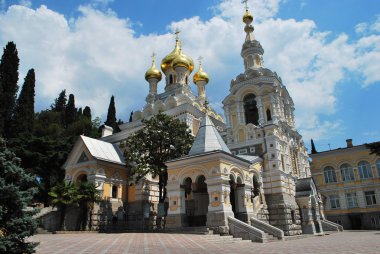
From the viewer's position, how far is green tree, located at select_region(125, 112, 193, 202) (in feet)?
74.8

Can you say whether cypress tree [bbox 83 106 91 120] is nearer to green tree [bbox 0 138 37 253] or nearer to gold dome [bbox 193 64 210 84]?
gold dome [bbox 193 64 210 84]

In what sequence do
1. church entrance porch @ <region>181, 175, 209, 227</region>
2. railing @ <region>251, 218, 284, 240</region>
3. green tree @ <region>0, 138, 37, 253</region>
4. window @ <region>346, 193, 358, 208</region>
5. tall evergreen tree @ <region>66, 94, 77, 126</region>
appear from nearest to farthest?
1. green tree @ <region>0, 138, 37, 253</region>
2. railing @ <region>251, 218, 284, 240</region>
3. church entrance porch @ <region>181, 175, 209, 227</region>
4. window @ <region>346, 193, 358, 208</region>
5. tall evergreen tree @ <region>66, 94, 77, 126</region>

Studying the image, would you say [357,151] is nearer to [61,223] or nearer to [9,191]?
[61,223]

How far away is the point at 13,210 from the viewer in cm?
673

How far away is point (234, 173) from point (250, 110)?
523 inches

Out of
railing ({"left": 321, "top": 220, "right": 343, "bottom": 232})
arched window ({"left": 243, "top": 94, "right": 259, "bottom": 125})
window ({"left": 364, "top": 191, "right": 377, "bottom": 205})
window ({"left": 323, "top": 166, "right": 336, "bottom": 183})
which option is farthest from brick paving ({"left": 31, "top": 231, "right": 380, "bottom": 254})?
window ({"left": 323, "top": 166, "right": 336, "bottom": 183})

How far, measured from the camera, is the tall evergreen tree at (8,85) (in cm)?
3469

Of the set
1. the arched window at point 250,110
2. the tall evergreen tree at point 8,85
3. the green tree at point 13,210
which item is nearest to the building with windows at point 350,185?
the arched window at point 250,110

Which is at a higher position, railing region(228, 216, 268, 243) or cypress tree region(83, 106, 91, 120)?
cypress tree region(83, 106, 91, 120)

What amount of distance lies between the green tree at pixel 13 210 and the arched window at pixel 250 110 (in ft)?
82.8

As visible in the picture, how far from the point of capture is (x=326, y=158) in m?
36.7

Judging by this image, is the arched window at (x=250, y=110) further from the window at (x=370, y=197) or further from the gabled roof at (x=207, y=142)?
the window at (x=370, y=197)

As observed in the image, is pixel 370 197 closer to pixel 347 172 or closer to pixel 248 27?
pixel 347 172

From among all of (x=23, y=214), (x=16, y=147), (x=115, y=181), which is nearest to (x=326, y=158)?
(x=115, y=181)
